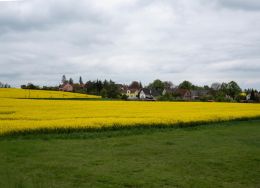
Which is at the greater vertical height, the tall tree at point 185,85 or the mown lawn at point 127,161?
the tall tree at point 185,85

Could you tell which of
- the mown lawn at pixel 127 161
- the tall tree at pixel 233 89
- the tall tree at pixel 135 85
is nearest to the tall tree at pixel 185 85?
the tall tree at pixel 233 89

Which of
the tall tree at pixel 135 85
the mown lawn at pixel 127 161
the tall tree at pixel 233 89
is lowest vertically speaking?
the mown lawn at pixel 127 161

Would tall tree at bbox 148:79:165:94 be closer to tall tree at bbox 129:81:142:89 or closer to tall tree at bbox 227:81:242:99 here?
tall tree at bbox 129:81:142:89

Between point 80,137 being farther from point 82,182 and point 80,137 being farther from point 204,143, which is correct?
point 82,182

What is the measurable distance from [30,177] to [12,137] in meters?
8.39

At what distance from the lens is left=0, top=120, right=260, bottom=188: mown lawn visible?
9148 millimetres

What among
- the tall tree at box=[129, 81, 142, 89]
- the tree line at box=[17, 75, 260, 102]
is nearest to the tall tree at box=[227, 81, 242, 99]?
the tree line at box=[17, 75, 260, 102]

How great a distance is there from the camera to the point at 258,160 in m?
12.1

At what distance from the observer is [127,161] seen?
11820 millimetres

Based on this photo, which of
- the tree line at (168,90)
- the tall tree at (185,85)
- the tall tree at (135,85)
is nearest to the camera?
the tree line at (168,90)

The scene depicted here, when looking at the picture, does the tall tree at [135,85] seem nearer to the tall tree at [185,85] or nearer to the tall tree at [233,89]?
the tall tree at [185,85]

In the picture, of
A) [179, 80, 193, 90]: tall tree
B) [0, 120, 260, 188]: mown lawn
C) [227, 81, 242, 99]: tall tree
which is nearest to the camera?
[0, 120, 260, 188]: mown lawn

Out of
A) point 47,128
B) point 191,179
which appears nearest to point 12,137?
point 47,128

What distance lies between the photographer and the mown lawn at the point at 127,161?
9148 millimetres
